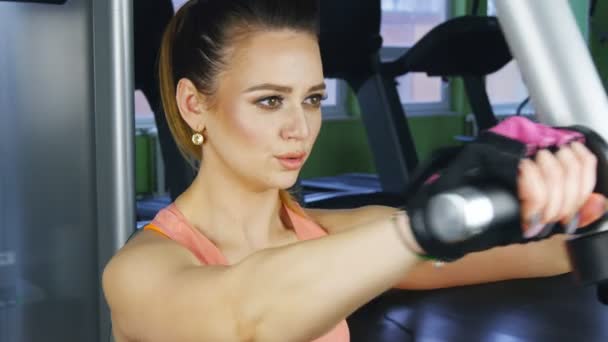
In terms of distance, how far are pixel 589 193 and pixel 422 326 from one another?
23.2 inches

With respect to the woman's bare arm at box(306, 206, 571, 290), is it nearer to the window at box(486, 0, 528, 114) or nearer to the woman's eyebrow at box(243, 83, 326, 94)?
the woman's eyebrow at box(243, 83, 326, 94)

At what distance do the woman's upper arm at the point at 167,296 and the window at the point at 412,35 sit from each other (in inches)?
185

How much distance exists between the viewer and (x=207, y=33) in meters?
1.20

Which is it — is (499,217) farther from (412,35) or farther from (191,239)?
(412,35)

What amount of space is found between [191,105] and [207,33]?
0.36 feet

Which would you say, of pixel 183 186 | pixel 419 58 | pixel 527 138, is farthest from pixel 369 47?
pixel 527 138

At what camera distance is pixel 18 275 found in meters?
1.25

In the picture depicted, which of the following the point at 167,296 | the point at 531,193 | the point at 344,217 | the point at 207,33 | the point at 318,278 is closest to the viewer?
the point at 531,193

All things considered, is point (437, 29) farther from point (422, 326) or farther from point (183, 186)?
point (422, 326)

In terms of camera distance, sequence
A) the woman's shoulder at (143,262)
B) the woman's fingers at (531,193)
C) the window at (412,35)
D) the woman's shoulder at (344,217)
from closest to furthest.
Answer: the woman's fingers at (531,193), the woman's shoulder at (143,262), the woman's shoulder at (344,217), the window at (412,35)

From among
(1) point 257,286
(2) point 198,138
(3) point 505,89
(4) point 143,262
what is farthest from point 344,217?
(3) point 505,89

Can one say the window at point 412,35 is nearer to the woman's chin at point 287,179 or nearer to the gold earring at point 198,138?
the gold earring at point 198,138

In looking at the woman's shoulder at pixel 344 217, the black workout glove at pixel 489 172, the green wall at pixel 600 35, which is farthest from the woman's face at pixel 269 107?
the green wall at pixel 600 35

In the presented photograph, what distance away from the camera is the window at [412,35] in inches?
221
